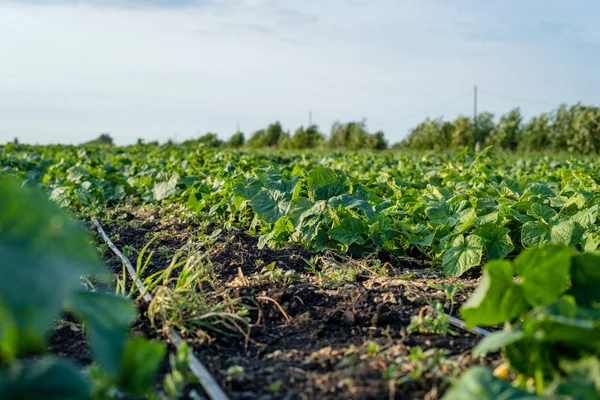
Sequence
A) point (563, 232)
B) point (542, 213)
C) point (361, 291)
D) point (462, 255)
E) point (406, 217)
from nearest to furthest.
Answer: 1. point (361, 291)
2. point (462, 255)
3. point (563, 232)
4. point (542, 213)
5. point (406, 217)

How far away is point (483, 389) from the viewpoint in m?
1.51

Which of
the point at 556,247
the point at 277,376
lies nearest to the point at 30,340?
the point at 277,376

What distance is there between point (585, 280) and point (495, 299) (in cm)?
27

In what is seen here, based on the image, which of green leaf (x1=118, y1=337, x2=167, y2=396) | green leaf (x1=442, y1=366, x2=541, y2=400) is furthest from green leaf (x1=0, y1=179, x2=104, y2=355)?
green leaf (x1=442, y1=366, x2=541, y2=400)

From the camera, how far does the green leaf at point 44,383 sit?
1202 millimetres

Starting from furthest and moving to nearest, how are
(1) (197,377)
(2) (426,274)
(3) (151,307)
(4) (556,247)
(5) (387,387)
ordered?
(2) (426,274), (3) (151,307), (1) (197,377), (5) (387,387), (4) (556,247)

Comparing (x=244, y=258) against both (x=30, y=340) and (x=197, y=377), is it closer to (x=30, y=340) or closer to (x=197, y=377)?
(x=197, y=377)

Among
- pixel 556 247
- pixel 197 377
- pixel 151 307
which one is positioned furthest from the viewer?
pixel 151 307

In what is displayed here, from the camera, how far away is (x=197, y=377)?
2125 millimetres

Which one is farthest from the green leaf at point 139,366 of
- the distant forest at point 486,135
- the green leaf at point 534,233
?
the distant forest at point 486,135

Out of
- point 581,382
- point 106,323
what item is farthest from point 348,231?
point 106,323

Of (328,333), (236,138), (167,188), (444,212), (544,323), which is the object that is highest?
(544,323)

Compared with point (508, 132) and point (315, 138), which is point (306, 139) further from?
point (508, 132)

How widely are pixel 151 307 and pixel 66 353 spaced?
15.4 inches
